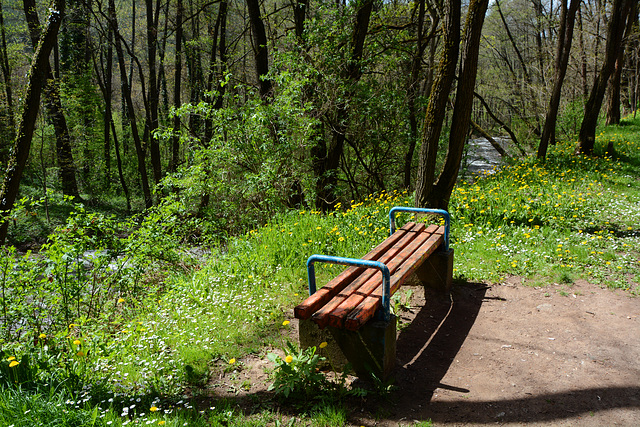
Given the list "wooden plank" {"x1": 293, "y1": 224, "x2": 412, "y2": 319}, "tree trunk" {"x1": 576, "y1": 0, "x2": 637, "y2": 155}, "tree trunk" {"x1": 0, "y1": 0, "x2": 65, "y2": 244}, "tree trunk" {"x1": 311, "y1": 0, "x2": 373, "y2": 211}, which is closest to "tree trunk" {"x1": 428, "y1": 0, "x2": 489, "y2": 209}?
"wooden plank" {"x1": 293, "y1": 224, "x2": 412, "y2": 319}

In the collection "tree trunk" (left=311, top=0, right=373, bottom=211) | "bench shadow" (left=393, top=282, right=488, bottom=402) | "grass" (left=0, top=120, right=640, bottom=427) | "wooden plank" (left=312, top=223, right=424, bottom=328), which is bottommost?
"bench shadow" (left=393, top=282, right=488, bottom=402)

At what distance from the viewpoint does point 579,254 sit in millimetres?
5109

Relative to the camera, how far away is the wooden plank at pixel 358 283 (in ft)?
9.45

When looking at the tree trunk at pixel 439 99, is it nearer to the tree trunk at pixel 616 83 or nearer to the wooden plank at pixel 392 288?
the wooden plank at pixel 392 288

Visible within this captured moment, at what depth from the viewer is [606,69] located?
1000cm

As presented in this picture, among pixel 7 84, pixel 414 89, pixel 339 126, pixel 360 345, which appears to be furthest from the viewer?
pixel 7 84

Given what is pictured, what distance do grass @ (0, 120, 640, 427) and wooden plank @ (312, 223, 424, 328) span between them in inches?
20.0

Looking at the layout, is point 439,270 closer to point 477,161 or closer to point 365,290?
point 365,290

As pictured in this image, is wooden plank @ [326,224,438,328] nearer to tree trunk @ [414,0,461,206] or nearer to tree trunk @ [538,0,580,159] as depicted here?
tree trunk @ [414,0,461,206]

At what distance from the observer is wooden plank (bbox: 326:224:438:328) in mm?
2826

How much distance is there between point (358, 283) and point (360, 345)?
50 centimetres

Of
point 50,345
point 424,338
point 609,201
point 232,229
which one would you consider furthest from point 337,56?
point 50,345

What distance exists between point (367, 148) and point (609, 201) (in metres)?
5.27

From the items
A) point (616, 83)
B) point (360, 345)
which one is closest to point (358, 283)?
point (360, 345)
